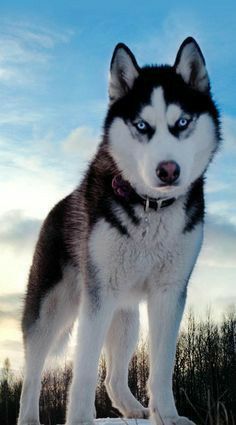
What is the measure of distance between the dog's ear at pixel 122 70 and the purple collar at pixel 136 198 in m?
0.95

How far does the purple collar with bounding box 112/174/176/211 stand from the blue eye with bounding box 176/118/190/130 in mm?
833

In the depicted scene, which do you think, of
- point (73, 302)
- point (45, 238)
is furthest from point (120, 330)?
point (45, 238)

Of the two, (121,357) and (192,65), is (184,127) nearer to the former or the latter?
(192,65)

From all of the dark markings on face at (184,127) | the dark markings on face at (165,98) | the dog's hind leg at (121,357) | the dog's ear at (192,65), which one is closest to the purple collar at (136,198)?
the dark markings on face at (165,98)

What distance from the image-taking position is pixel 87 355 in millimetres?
6574

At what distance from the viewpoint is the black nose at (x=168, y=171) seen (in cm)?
571

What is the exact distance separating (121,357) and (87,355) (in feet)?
5.70

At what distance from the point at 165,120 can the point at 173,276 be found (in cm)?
166

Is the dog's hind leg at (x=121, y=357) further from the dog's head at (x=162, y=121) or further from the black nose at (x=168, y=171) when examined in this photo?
the black nose at (x=168, y=171)

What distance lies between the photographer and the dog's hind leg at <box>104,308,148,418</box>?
8.19 metres

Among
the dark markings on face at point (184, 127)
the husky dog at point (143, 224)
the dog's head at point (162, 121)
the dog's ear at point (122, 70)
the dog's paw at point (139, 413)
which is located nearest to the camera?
the dog's head at point (162, 121)

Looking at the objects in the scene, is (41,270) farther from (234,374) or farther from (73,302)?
(234,374)

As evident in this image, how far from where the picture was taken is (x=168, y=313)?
6711 mm

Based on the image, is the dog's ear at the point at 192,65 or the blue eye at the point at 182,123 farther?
the dog's ear at the point at 192,65
